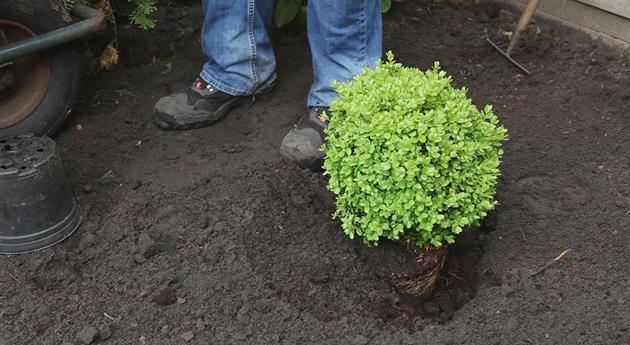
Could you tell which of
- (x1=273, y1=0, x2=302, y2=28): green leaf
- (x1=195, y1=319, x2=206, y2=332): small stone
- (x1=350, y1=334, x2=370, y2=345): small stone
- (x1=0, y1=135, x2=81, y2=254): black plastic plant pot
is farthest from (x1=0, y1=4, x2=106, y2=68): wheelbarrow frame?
(x1=350, y1=334, x2=370, y2=345): small stone

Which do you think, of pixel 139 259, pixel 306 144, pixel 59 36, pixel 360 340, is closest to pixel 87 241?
pixel 139 259

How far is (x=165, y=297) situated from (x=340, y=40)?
4.26 feet

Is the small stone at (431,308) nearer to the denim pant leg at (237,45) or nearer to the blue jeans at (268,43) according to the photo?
the blue jeans at (268,43)

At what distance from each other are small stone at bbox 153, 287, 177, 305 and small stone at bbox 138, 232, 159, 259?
0.62 feet

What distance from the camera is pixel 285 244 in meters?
2.55

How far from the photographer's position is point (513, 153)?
10.0 ft

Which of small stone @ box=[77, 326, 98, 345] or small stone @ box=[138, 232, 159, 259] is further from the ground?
small stone @ box=[77, 326, 98, 345]

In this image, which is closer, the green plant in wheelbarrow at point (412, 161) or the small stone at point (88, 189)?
the green plant in wheelbarrow at point (412, 161)

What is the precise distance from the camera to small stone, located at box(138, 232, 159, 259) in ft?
8.24

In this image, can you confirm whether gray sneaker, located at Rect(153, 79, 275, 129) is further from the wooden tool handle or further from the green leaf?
the wooden tool handle

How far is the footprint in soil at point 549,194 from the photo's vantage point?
2.75m

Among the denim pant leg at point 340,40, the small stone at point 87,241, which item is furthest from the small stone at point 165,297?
the denim pant leg at point 340,40

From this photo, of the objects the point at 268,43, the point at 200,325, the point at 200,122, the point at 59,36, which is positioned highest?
the point at 59,36

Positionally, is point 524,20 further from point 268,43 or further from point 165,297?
point 165,297
